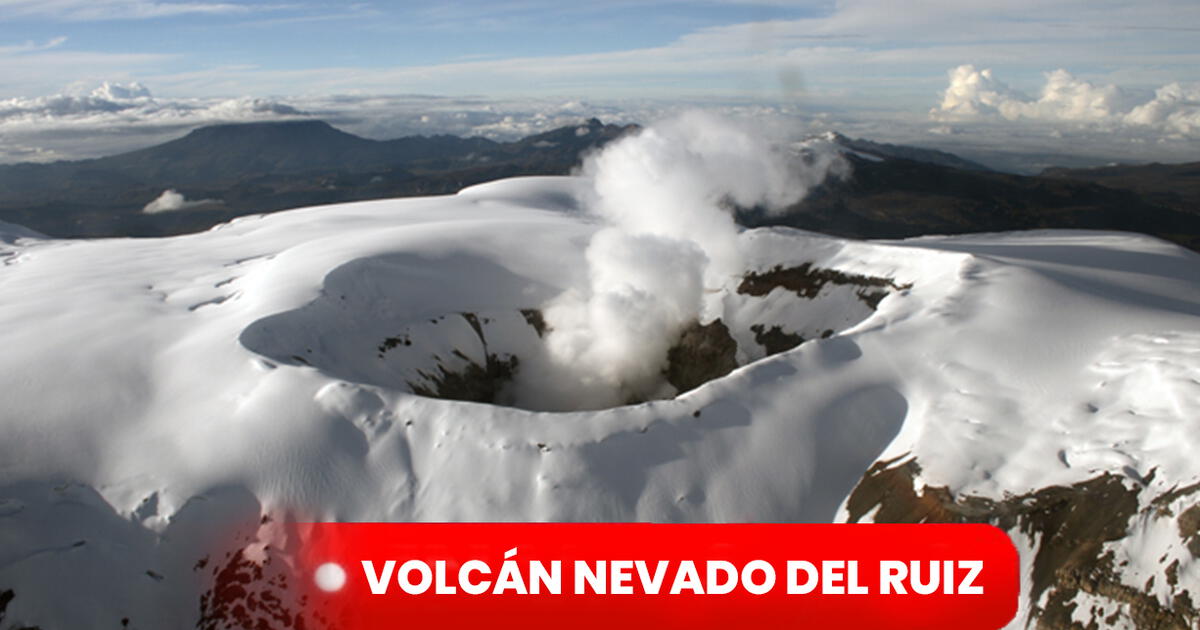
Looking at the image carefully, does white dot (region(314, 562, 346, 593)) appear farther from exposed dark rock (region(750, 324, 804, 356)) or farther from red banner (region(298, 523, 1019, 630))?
exposed dark rock (region(750, 324, 804, 356))

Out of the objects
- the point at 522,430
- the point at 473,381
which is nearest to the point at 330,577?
the point at 522,430

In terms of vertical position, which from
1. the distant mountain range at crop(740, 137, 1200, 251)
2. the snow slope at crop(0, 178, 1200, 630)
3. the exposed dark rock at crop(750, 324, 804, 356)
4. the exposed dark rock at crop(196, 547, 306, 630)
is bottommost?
the distant mountain range at crop(740, 137, 1200, 251)

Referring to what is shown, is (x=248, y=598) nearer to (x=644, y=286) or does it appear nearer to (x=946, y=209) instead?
(x=644, y=286)

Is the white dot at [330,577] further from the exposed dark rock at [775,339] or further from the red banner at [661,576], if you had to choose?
the exposed dark rock at [775,339]

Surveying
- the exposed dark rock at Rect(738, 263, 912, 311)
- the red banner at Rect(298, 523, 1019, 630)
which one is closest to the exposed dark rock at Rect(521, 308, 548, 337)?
the exposed dark rock at Rect(738, 263, 912, 311)

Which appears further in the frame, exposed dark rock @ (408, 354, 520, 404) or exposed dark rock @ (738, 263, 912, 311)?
exposed dark rock @ (738, 263, 912, 311)
